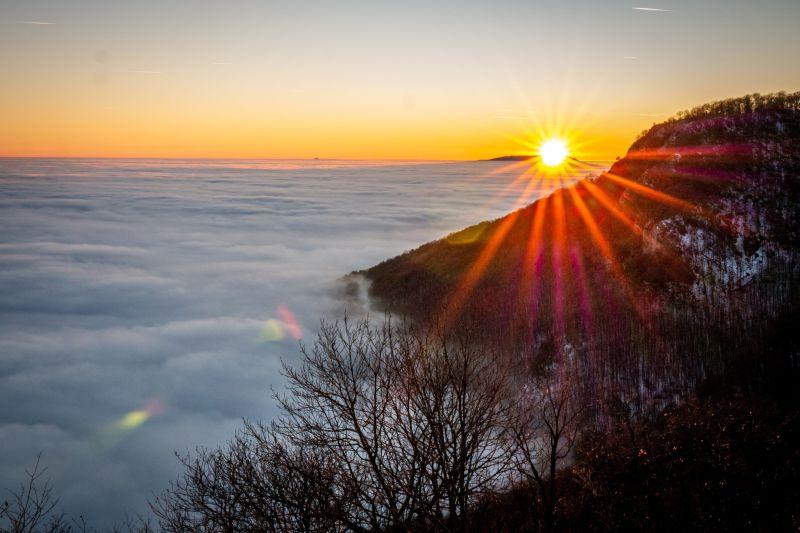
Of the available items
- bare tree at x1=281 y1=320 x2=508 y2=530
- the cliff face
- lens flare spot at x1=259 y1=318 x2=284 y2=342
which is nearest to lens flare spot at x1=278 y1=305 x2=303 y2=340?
lens flare spot at x1=259 y1=318 x2=284 y2=342

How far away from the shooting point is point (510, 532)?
13.1m

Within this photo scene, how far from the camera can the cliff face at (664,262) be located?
2661cm

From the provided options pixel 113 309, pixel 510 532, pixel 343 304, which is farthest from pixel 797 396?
pixel 113 309

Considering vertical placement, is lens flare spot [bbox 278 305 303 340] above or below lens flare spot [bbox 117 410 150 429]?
above

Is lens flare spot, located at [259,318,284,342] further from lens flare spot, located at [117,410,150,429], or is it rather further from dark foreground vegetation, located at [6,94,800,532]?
lens flare spot, located at [117,410,150,429]

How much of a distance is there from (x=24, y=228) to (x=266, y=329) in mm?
142806

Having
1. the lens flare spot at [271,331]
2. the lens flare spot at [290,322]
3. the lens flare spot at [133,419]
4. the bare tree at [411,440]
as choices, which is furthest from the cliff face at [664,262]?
the lens flare spot at [133,419]

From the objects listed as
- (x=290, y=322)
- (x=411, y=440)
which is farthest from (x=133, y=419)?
(x=411, y=440)

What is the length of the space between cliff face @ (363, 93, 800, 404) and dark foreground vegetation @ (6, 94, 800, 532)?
133 millimetres

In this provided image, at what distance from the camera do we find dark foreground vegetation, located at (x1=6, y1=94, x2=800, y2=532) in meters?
13.4

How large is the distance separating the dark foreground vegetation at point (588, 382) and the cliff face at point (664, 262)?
13 cm

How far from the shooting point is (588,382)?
90.3 feet

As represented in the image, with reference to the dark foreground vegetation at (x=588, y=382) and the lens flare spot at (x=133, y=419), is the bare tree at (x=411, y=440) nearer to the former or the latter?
the dark foreground vegetation at (x=588, y=382)

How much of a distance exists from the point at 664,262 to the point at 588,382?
33.0ft
